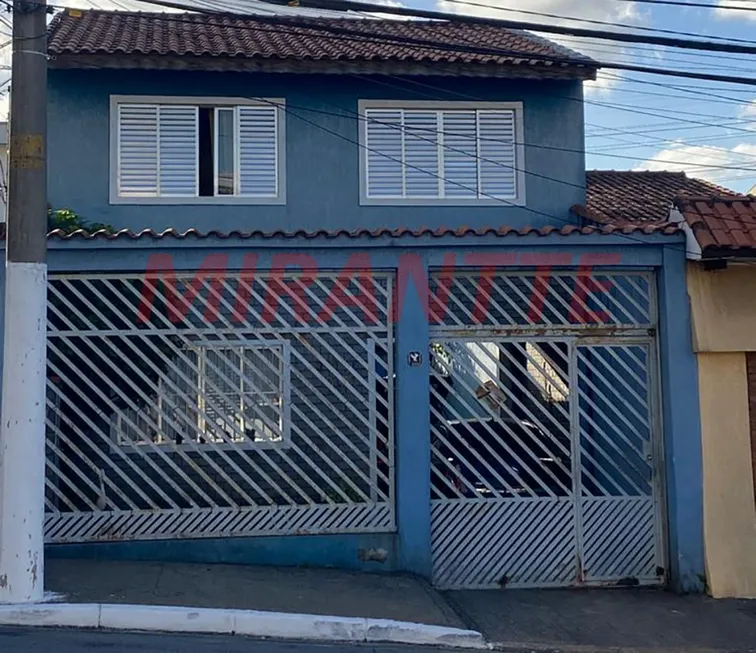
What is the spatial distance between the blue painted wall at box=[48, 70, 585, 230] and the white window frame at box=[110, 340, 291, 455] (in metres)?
3.89

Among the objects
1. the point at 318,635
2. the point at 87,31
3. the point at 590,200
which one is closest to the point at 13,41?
the point at 318,635

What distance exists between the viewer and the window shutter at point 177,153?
1132 centimetres

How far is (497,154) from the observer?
1188 cm

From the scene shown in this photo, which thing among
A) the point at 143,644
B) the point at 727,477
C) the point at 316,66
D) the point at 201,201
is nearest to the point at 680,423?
the point at 727,477

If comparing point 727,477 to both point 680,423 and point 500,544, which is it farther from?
point 500,544

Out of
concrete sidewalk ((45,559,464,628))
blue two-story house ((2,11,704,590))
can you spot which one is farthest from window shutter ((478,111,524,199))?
concrete sidewalk ((45,559,464,628))

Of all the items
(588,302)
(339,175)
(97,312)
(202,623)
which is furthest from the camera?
(339,175)

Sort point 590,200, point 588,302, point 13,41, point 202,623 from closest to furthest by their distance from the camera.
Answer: point 202,623, point 13,41, point 588,302, point 590,200

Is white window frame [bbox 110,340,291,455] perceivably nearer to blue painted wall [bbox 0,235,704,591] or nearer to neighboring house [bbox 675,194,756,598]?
blue painted wall [bbox 0,235,704,591]

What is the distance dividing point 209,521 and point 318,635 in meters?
1.89

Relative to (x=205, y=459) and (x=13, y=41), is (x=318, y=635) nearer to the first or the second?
(x=205, y=459)

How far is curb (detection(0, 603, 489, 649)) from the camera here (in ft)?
19.1

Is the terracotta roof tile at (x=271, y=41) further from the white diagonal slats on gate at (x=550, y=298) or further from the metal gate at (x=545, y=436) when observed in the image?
the metal gate at (x=545, y=436)

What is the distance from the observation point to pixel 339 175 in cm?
1155
